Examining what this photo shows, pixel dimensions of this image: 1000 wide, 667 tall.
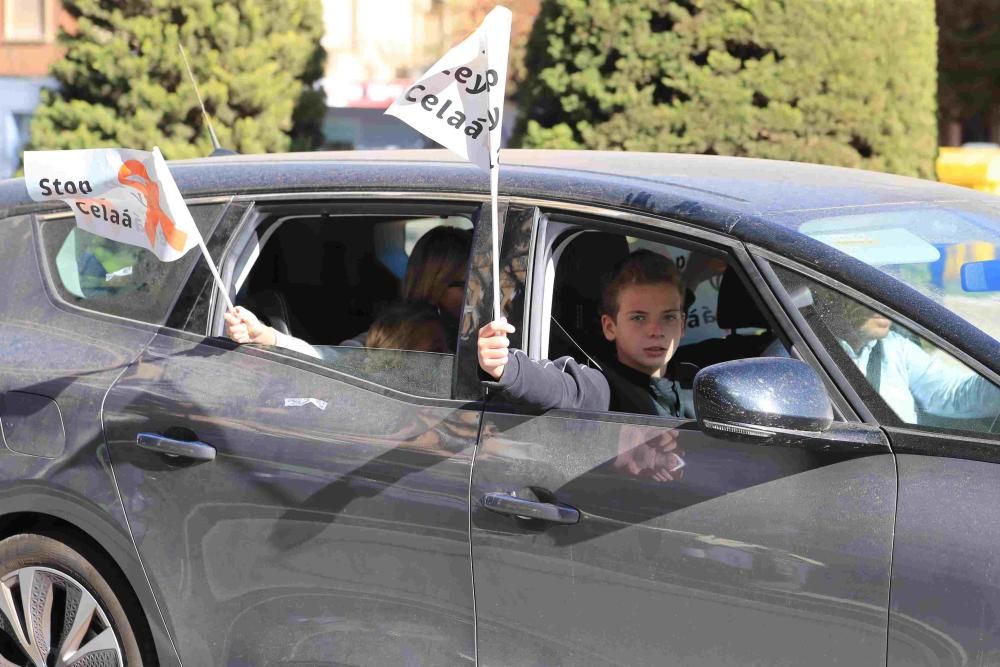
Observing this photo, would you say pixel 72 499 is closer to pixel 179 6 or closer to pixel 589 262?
pixel 589 262

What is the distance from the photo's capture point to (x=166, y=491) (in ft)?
10.5

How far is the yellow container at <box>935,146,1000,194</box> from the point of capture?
10.2 meters

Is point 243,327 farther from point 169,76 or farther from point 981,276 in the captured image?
point 169,76

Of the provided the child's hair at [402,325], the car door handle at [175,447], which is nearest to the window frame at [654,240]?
the child's hair at [402,325]

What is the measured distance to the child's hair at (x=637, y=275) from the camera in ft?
10.8

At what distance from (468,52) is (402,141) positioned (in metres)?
23.1

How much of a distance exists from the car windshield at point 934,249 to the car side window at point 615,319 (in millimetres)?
264

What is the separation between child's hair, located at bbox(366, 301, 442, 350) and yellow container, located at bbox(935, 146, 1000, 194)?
737 centimetres

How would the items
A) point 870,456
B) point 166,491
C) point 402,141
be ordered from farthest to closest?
point 402,141, point 166,491, point 870,456

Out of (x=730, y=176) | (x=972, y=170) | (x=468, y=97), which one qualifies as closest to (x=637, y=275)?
(x=730, y=176)

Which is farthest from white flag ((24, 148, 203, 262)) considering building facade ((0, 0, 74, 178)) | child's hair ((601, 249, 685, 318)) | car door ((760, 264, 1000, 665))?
building facade ((0, 0, 74, 178))

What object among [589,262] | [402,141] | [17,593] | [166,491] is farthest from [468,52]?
[402,141]

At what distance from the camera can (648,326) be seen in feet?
10.6

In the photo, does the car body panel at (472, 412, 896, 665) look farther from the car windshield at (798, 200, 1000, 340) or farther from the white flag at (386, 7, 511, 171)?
the white flag at (386, 7, 511, 171)
